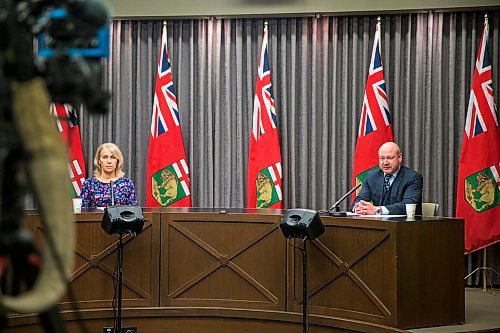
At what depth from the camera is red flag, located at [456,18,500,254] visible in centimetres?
699

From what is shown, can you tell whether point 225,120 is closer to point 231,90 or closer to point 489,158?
point 231,90

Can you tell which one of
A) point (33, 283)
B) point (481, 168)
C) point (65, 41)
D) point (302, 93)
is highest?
point (302, 93)

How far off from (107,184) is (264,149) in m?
2.07

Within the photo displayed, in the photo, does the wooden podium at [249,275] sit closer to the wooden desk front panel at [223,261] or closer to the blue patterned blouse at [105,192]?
the wooden desk front panel at [223,261]

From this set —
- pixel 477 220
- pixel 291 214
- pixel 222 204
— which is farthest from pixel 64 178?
pixel 222 204

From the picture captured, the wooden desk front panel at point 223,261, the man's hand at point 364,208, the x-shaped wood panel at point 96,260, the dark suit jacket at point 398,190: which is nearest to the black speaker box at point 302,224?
the wooden desk front panel at point 223,261

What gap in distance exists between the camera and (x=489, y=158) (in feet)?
23.0

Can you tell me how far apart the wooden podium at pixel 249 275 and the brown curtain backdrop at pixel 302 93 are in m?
2.21

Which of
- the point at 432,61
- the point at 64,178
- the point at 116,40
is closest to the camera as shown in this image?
the point at 64,178

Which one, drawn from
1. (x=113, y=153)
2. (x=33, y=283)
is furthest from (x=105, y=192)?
(x=33, y=283)

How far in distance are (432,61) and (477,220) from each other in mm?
1638

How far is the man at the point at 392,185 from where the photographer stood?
576 centimetres

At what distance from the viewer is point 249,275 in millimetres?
5543

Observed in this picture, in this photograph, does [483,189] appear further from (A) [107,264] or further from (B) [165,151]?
(A) [107,264]
